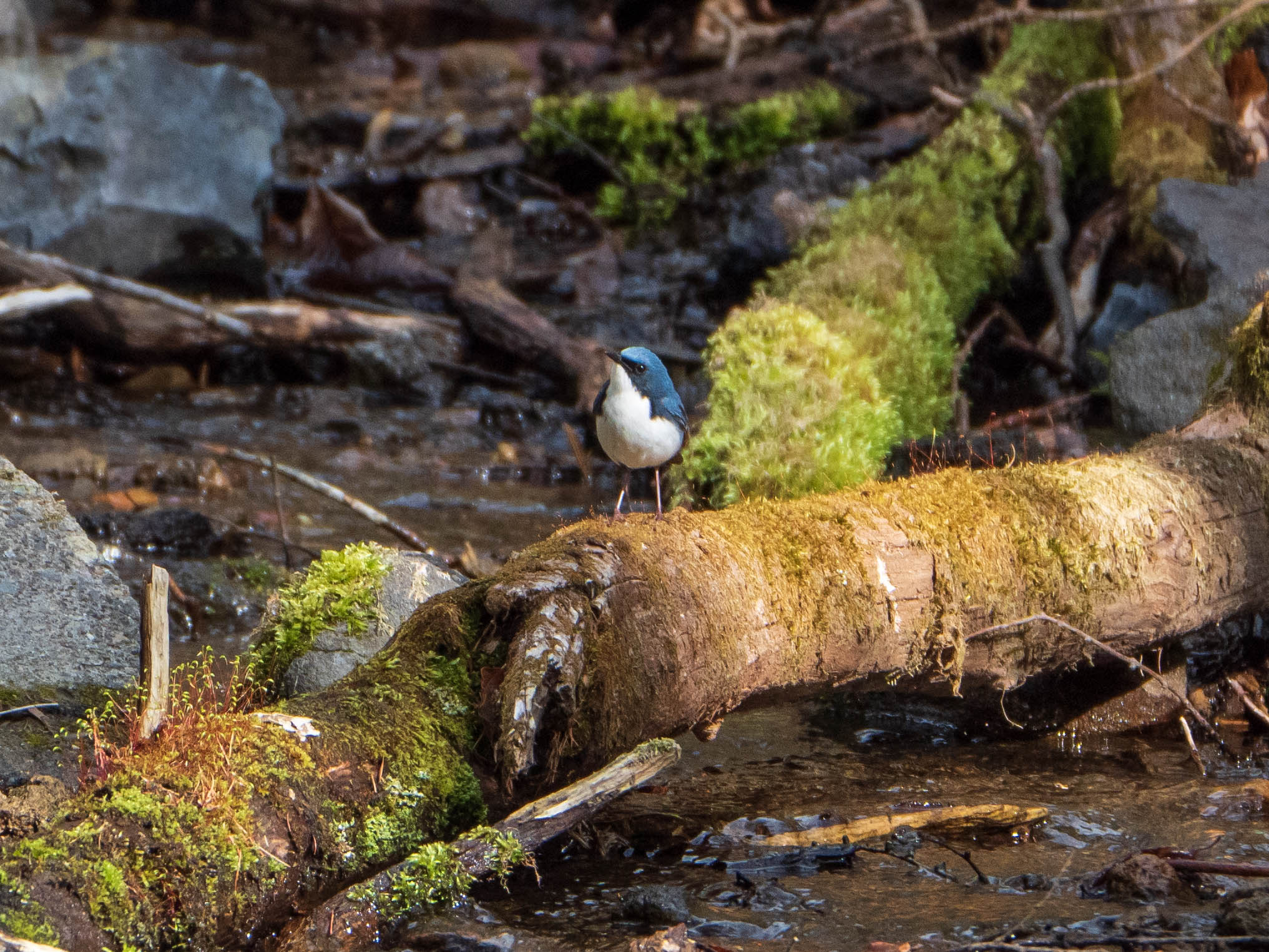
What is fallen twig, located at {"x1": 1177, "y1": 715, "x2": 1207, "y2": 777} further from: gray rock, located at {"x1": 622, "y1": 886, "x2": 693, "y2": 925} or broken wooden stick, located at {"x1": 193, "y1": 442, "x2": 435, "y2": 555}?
broken wooden stick, located at {"x1": 193, "y1": 442, "x2": 435, "y2": 555}

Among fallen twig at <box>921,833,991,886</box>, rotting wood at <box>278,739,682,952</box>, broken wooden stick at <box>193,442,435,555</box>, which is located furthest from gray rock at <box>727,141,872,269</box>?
rotting wood at <box>278,739,682,952</box>

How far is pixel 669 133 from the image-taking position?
12.7 metres

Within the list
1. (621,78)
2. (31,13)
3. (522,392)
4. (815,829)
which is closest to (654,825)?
(815,829)

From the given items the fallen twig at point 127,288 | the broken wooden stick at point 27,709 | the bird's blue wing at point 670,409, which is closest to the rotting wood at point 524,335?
the fallen twig at point 127,288

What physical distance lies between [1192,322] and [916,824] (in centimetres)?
397

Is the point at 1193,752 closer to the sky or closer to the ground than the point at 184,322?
closer to the ground

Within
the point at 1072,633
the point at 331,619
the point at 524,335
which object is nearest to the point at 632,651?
the point at 331,619

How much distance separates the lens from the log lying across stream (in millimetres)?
2652

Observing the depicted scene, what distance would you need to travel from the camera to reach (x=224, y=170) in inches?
445

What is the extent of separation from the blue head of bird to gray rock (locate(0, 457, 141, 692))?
1.75 metres

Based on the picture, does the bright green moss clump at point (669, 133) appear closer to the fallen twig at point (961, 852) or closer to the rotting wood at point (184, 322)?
the rotting wood at point (184, 322)

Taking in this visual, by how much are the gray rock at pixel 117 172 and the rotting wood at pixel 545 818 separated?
900cm

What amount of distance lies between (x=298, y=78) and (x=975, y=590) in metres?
14.4

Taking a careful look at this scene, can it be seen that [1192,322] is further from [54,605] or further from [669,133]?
[669,133]
